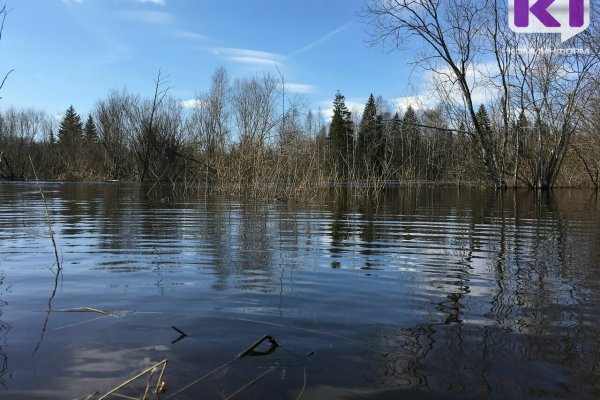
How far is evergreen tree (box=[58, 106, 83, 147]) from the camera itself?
60.4 meters

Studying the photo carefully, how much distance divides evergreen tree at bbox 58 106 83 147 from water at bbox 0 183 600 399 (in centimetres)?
5950

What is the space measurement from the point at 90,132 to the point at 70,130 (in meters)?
4.30

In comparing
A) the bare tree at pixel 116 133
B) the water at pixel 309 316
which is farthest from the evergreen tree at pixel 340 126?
the water at pixel 309 316

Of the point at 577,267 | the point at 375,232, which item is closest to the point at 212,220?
the point at 375,232

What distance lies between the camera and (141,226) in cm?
909

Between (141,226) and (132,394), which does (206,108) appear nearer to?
(141,226)

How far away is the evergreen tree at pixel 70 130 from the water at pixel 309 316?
5950 centimetres

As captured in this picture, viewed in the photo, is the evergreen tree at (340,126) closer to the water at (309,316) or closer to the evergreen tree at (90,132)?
the evergreen tree at (90,132)

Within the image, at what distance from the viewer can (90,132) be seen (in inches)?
2689

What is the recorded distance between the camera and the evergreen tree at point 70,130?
198 ft

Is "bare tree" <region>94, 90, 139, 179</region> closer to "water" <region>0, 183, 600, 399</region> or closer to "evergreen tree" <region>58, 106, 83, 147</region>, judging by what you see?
"evergreen tree" <region>58, 106, 83, 147</region>

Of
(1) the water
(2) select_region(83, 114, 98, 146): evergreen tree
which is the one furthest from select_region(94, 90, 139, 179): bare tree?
(1) the water

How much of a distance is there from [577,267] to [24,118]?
77494 mm

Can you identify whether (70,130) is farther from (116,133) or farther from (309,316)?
(309,316)
